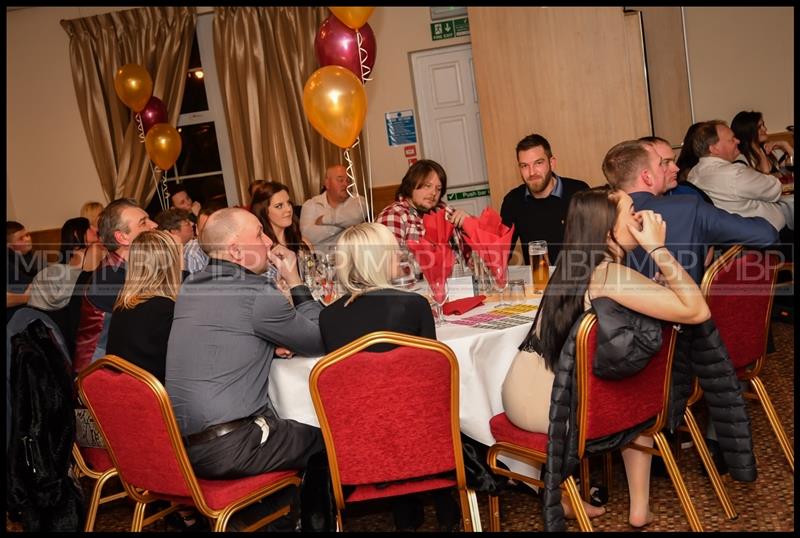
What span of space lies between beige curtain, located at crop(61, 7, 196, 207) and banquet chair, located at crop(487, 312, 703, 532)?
237 inches

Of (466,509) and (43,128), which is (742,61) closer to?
(466,509)

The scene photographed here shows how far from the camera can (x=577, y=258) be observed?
230cm

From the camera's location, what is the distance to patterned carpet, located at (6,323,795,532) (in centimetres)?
264

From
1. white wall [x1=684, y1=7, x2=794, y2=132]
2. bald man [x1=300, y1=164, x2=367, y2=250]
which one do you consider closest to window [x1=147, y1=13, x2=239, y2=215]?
bald man [x1=300, y1=164, x2=367, y2=250]

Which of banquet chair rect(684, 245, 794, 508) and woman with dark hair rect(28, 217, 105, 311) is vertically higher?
woman with dark hair rect(28, 217, 105, 311)

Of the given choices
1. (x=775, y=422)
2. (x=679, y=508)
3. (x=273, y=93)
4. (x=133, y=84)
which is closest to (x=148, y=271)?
(x=679, y=508)

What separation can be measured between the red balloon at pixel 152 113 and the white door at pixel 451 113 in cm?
241

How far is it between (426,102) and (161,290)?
484 cm

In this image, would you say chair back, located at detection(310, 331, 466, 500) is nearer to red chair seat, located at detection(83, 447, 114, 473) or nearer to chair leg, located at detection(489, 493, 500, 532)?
chair leg, located at detection(489, 493, 500, 532)

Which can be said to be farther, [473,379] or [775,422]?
[775,422]

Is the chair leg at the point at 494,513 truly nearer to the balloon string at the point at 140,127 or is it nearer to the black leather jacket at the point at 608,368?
the black leather jacket at the point at 608,368

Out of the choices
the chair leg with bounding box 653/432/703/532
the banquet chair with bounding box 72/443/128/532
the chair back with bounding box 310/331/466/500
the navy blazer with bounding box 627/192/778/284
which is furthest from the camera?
the navy blazer with bounding box 627/192/778/284

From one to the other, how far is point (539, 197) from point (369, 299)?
7.55ft

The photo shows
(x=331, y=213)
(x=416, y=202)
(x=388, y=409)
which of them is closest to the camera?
(x=388, y=409)
